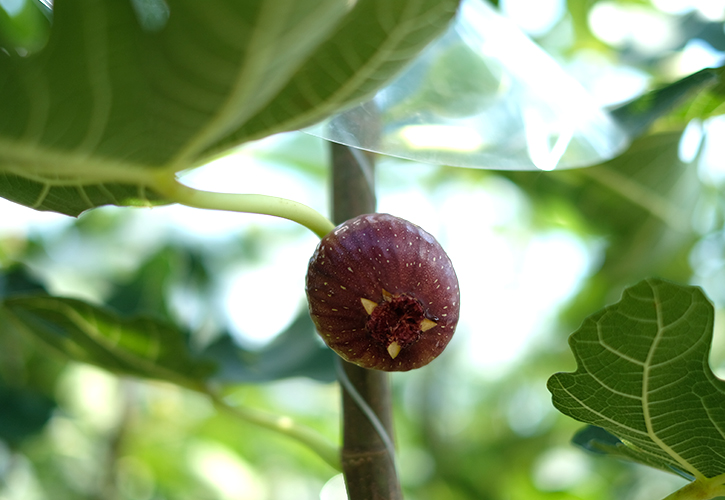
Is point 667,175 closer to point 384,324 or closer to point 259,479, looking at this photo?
point 384,324

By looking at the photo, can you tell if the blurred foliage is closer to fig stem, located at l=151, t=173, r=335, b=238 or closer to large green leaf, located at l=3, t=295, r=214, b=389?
large green leaf, located at l=3, t=295, r=214, b=389

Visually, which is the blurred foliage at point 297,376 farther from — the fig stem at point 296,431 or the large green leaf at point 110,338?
the fig stem at point 296,431

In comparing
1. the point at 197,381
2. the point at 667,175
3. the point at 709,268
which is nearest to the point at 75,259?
the point at 197,381

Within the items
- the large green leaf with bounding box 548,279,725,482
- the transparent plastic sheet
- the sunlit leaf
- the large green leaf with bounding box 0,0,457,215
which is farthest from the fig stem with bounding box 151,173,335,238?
the sunlit leaf

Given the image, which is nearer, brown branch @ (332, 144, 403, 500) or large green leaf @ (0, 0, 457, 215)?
large green leaf @ (0, 0, 457, 215)

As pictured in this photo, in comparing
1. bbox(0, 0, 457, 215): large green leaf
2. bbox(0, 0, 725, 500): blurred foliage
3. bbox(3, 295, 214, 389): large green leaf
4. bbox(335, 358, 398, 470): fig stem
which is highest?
bbox(0, 0, 725, 500): blurred foliage

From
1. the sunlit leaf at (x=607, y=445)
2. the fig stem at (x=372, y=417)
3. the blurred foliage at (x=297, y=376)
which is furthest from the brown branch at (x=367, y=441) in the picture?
the blurred foliage at (x=297, y=376)
